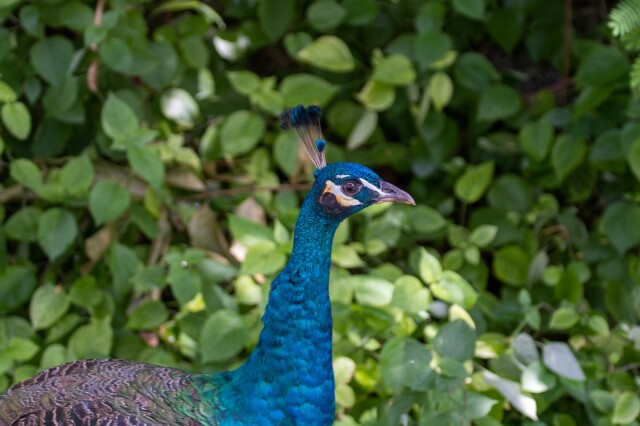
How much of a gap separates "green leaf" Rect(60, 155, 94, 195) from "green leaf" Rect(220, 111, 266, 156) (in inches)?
14.9

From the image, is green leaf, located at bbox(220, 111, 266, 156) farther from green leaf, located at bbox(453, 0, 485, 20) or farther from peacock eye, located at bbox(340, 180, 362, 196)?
peacock eye, located at bbox(340, 180, 362, 196)

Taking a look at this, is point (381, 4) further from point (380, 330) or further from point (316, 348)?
point (316, 348)

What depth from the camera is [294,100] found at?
7.67ft

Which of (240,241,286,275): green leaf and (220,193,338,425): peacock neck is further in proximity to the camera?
(240,241,286,275): green leaf

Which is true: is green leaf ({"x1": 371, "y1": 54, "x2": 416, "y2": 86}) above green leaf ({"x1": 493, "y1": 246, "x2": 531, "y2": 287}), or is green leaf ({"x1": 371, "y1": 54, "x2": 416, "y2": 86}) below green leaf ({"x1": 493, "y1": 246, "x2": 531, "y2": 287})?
above

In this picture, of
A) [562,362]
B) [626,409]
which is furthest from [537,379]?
[626,409]

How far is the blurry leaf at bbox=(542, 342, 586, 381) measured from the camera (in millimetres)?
1935

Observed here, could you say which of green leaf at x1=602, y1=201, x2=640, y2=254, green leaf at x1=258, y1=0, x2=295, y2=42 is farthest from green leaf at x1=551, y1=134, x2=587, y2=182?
green leaf at x1=258, y1=0, x2=295, y2=42

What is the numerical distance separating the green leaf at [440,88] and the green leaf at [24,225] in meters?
1.10

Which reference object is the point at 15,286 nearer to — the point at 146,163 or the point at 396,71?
the point at 146,163

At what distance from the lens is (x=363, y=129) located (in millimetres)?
2541

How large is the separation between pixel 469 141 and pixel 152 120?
3.25 feet

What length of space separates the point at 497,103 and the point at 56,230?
1265mm

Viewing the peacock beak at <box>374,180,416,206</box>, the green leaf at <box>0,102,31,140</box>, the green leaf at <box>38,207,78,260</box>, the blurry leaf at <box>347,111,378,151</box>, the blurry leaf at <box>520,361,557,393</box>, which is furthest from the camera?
the blurry leaf at <box>347,111,378,151</box>
